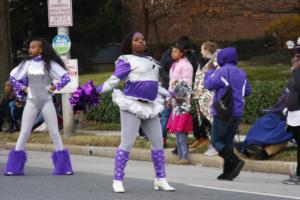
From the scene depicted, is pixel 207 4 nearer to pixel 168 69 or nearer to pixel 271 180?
pixel 168 69

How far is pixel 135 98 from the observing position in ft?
28.6

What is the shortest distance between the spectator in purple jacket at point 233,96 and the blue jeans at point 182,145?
180cm

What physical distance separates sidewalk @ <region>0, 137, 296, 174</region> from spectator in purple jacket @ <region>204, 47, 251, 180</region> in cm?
109

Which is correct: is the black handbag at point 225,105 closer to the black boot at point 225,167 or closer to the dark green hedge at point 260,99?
the black boot at point 225,167

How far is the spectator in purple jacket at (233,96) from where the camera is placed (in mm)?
9711

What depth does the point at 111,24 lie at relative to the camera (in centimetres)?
3041

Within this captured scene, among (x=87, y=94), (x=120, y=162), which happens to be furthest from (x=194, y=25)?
(x=120, y=162)

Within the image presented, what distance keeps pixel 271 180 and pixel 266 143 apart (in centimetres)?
87

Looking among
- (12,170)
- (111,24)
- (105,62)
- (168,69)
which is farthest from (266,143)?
(105,62)

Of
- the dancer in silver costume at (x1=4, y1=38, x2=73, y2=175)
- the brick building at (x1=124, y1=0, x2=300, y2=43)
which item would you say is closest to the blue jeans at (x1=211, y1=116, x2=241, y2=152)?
the dancer in silver costume at (x1=4, y1=38, x2=73, y2=175)

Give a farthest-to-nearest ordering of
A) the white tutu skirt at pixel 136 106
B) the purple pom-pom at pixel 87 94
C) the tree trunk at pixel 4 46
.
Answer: the tree trunk at pixel 4 46 → the purple pom-pom at pixel 87 94 → the white tutu skirt at pixel 136 106

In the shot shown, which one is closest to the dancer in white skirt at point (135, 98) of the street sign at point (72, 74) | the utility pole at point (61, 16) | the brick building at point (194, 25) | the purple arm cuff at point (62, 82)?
the purple arm cuff at point (62, 82)

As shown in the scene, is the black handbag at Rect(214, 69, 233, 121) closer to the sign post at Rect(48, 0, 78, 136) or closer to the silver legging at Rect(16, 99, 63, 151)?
the silver legging at Rect(16, 99, 63, 151)

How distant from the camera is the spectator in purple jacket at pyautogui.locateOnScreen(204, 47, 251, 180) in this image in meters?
9.71
